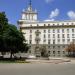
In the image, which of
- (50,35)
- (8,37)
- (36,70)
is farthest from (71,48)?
(36,70)

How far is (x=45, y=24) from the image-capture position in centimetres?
14375

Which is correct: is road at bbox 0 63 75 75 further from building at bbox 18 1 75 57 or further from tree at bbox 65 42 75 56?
building at bbox 18 1 75 57

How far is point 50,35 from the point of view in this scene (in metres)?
146

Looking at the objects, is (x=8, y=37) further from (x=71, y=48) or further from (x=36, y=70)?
(x=71, y=48)

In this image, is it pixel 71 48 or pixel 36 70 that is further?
pixel 71 48

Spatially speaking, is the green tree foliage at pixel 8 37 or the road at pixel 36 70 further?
the green tree foliage at pixel 8 37

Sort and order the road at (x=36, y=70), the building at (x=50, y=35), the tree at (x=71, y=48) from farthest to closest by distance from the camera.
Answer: the building at (x=50, y=35)
the tree at (x=71, y=48)
the road at (x=36, y=70)

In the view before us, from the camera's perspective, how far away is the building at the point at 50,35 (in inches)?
5566

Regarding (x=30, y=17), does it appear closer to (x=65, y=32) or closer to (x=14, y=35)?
(x=65, y=32)

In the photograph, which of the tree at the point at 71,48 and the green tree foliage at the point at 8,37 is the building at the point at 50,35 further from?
the green tree foliage at the point at 8,37

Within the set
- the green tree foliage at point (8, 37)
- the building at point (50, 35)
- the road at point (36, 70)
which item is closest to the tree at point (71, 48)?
the building at point (50, 35)

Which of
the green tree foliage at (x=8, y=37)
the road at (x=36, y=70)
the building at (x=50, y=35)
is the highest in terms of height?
the building at (x=50, y=35)

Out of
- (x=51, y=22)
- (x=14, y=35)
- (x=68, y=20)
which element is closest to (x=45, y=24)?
(x=51, y=22)

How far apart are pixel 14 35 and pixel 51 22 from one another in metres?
76.8
